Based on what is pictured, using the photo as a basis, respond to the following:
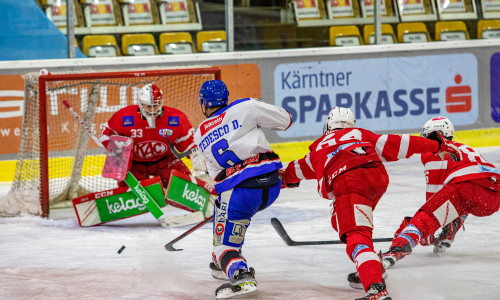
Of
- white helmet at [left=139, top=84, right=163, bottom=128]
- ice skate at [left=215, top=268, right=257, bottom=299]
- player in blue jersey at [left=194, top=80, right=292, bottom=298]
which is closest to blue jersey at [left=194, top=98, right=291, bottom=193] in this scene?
player in blue jersey at [left=194, top=80, right=292, bottom=298]

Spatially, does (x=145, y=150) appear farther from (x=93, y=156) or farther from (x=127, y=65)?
(x=127, y=65)

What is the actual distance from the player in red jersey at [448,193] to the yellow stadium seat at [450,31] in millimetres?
4915

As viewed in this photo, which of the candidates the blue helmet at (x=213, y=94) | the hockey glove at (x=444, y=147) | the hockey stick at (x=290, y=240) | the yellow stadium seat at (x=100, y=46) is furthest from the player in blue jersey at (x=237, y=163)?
the yellow stadium seat at (x=100, y=46)

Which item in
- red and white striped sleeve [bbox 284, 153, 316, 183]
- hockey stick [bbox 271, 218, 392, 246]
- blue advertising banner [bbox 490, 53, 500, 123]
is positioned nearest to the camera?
red and white striped sleeve [bbox 284, 153, 316, 183]

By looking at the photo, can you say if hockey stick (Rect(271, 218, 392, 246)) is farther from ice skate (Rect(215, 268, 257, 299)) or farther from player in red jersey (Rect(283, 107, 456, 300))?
ice skate (Rect(215, 268, 257, 299))

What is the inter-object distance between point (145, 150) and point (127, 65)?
192 cm

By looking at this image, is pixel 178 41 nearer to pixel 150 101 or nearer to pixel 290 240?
pixel 150 101

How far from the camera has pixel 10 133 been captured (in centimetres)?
721

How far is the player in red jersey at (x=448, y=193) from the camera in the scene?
4.18 metres

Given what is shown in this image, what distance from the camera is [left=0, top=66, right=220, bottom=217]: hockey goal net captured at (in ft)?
19.9

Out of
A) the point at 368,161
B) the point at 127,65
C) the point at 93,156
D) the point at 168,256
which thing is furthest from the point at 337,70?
the point at 368,161

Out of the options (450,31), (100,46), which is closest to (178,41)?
(100,46)

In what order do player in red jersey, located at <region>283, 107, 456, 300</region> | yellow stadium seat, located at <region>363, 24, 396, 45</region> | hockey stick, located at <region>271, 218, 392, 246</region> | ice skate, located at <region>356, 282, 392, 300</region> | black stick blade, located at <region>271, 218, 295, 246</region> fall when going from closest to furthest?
ice skate, located at <region>356, 282, 392, 300</region> → player in red jersey, located at <region>283, 107, 456, 300</region> → hockey stick, located at <region>271, 218, 392, 246</region> → black stick blade, located at <region>271, 218, 295, 246</region> → yellow stadium seat, located at <region>363, 24, 396, 45</region>

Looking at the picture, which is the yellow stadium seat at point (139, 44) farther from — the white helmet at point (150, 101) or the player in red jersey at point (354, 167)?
the player in red jersey at point (354, 167)
